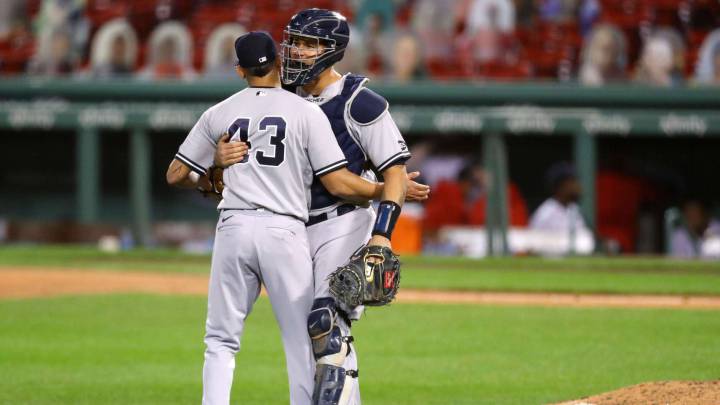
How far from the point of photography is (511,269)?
14992 millimetres

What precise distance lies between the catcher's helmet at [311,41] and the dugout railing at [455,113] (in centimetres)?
1088

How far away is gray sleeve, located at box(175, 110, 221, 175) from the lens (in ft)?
15.8

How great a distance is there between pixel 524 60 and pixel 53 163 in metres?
7.63

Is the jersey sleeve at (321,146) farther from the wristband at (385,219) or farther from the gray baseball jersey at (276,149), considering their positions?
the wristband at (385,219)

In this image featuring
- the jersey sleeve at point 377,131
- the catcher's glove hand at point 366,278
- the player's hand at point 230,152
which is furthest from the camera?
the jersey sleeve at point 377,131

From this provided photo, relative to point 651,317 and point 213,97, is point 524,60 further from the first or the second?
point 651,317

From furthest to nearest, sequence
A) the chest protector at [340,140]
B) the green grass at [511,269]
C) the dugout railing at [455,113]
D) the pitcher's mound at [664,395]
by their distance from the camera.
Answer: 1. the dugout railing at [455,113]
2. the green grass at [511,269]
3. the pitcher's mound at [664,395]
4. the chest protector at [340,140]

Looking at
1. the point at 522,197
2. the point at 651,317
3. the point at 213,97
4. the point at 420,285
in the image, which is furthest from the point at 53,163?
the point at 651,317

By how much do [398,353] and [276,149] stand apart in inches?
146

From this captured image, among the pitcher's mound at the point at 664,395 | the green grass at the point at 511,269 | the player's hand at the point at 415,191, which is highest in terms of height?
the player's hand at the point at 415,191

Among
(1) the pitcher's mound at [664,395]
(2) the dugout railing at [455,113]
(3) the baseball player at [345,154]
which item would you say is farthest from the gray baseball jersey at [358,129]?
(2) the dugout railing at [455,113]

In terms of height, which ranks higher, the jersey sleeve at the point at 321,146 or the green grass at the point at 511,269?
the jersey sleeve at the point at 321,146

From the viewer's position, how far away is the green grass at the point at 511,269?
41.8 ft

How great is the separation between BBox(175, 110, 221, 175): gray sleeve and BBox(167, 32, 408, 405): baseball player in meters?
0.13
